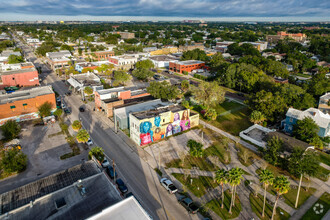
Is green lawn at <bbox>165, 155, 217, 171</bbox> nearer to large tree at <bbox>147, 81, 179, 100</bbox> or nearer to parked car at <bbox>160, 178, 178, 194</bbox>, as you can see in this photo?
parked car at <bbox>160, 178, 178, 194</bbox>

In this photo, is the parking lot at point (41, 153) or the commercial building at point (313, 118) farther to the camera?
the commercial building at point (313, 118)

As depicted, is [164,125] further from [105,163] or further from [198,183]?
[198,183]

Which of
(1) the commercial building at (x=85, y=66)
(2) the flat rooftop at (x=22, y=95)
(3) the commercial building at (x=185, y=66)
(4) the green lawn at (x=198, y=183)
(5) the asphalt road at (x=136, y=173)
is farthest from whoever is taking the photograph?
(3) the commercial building at (x=185, y=66)

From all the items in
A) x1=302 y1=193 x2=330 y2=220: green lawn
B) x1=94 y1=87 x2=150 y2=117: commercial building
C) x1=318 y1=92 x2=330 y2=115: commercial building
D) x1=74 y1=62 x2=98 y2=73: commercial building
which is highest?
x1=74 y1=62 x2=98 y2=73: commercial building

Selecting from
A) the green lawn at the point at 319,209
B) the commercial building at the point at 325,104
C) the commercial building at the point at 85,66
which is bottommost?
the green lawn at the point at 319,209

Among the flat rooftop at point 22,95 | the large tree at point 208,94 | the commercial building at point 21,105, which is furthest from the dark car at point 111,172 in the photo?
the flat rooftop at point 22,95

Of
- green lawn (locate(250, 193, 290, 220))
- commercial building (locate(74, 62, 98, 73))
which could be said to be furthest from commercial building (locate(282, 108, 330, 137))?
commercial building (locate(74, 62, 98, 73))

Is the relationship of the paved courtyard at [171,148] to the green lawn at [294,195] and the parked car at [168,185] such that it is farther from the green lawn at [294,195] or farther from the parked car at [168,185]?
the green lawn at [294,195]
